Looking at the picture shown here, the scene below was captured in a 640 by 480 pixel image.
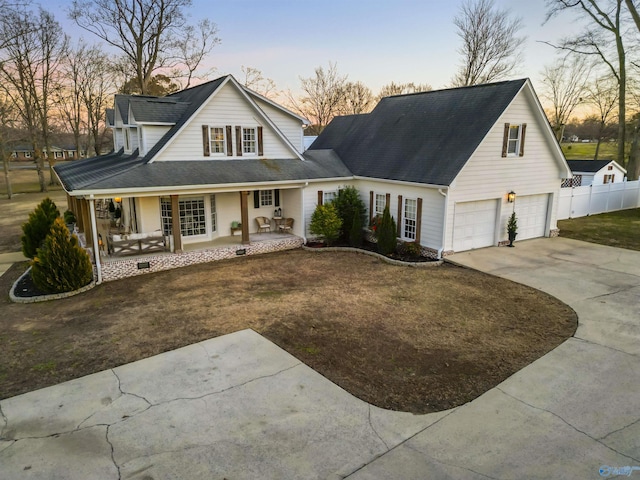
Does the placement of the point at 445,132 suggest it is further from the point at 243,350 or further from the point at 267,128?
the point at 243,350

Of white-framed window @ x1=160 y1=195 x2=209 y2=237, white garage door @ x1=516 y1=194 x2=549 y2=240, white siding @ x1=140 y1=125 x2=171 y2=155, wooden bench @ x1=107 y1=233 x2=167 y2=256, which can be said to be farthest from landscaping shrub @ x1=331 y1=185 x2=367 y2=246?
white siding @ x1=140 y1=125 x2=171 y2=155

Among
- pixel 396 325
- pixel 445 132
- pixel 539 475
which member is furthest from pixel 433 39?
pixel 539 475

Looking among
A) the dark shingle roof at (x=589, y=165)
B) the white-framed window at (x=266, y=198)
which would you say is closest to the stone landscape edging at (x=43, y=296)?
the white-framed window at (x=266, y=198)

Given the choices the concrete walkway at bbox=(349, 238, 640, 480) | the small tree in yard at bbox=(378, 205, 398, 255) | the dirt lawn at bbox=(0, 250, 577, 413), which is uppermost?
the small tree in yard at bbox=(378, 205, 398, 255)

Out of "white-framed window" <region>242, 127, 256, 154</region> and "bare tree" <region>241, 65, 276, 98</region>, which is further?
"bare tree" <region>241, 65, 276, 98</region>

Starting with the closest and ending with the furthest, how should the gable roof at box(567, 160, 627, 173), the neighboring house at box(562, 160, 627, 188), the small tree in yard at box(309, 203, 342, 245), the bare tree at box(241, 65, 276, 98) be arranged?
the small tree in yard at box(309, 203, 342, 245)
the neighboring house at box(562, 160, 627, 188)
the gable roof at box(567, 160, 627, 173)
the bare tree at box(241, 65, 276, 98)

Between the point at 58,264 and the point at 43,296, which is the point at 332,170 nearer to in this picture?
the point at 58,264

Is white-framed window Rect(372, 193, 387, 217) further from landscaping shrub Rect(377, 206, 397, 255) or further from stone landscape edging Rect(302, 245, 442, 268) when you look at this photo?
stone landscape edging Rect(302, 245, 442, 268)

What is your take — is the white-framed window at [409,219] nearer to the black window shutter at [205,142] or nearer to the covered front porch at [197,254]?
the covered front porch at [197,254]
